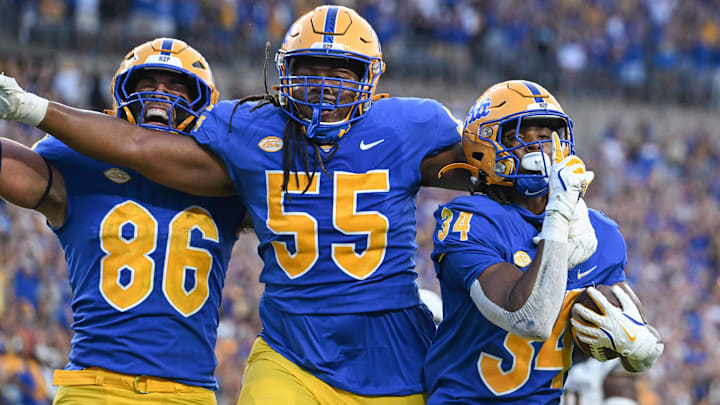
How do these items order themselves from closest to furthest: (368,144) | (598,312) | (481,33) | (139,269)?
(598,312)
(368,144)
(139,269)
(481,33)

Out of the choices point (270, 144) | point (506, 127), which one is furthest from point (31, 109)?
point (506, 127)

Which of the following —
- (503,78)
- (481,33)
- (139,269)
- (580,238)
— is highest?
(481,33)

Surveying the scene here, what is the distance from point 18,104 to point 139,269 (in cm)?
77

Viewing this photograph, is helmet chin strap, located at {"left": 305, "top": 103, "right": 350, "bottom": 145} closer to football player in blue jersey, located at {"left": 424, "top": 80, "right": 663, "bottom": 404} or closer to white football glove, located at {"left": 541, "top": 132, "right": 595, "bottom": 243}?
football player in blue jersey, located at {"left": 424, "top": 80, "right": 663, "bottom": 404}

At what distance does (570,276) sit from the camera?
3328 mm

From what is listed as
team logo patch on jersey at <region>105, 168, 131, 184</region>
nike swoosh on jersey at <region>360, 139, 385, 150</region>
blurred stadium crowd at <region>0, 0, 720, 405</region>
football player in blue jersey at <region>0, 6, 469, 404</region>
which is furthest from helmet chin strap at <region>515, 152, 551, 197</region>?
blurred stadium crowd at <region>0, 0, 720, 405</region>

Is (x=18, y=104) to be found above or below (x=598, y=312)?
above

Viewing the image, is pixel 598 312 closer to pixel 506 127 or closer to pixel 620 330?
pixel 620 330

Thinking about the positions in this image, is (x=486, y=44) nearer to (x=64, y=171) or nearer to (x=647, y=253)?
(x=647, y=253)

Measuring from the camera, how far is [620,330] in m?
3.11

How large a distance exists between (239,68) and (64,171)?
30.2ft

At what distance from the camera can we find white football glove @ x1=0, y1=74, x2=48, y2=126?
3432mm

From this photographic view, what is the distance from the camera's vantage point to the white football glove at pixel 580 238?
3.24 meters

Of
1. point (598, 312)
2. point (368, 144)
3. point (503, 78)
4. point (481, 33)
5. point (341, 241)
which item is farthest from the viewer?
point (481, 33)
